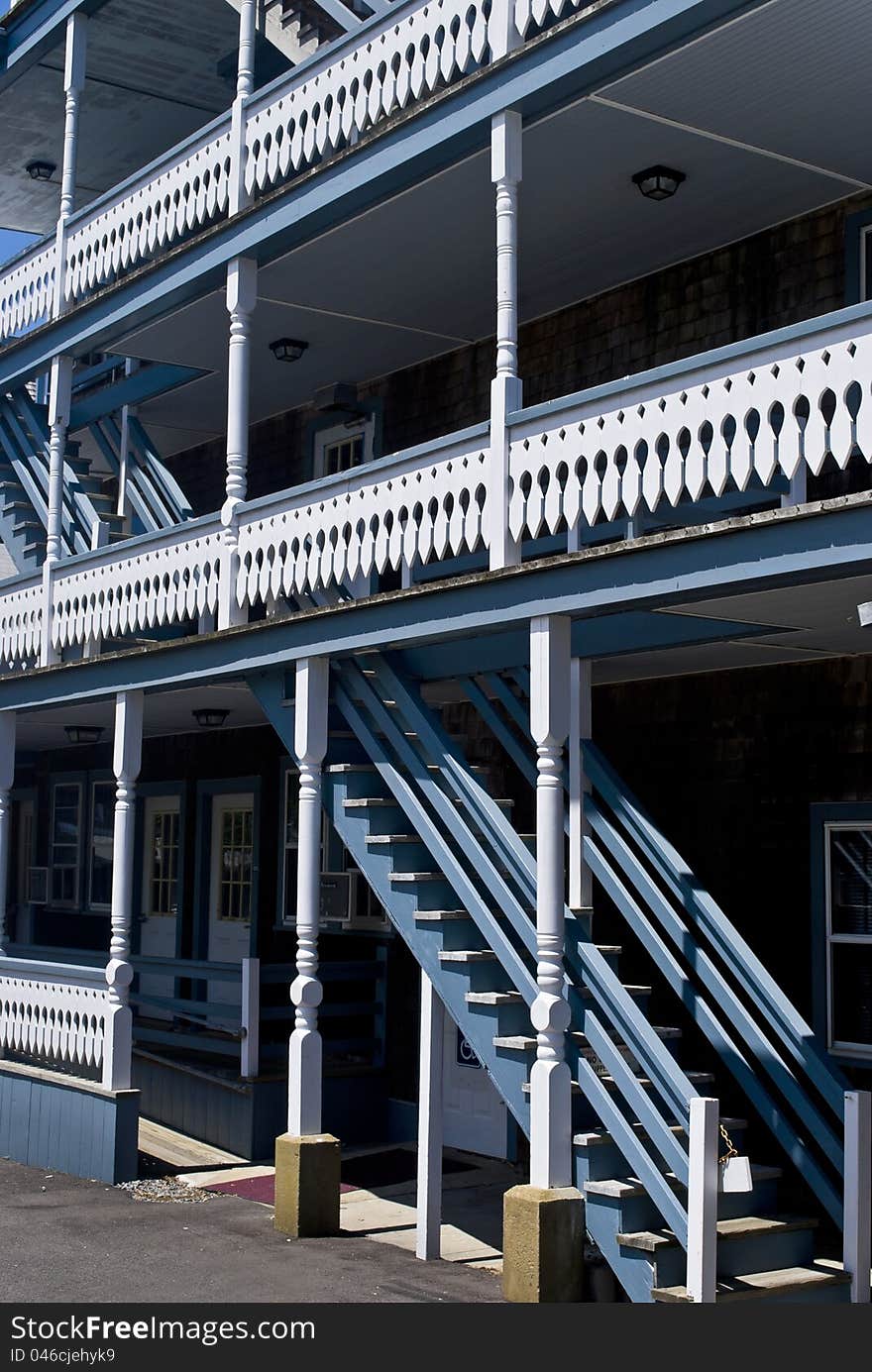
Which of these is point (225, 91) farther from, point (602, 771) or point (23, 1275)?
point (23, 1275)

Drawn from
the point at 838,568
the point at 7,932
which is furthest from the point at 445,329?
the point at 7,932

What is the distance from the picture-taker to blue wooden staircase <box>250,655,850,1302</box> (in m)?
8.70

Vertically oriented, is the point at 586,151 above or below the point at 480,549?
above

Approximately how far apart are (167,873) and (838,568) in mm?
12740

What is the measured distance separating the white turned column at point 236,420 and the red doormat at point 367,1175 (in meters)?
4.32

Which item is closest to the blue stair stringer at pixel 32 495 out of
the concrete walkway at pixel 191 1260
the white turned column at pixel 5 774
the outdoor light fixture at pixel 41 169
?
the white turned column at pixel 5 774

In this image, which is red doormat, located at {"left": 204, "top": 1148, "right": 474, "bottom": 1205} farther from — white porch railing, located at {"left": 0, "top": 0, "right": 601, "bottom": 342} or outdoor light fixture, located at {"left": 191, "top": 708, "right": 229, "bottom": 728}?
white porch railing, located at {"left": 0, "top": 0, "right": 601, "bottom": 342}

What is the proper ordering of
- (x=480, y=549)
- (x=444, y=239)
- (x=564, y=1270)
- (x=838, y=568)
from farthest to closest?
(x=480, y=549) < (x=444, y=239) < (x=564, y=1270) < (x=838, y=568)

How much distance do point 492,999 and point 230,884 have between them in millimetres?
8404

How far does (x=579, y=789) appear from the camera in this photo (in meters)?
10.9

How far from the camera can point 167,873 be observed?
62.5 feet

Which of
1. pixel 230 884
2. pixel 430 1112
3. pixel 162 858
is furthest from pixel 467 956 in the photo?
pixel 162 858

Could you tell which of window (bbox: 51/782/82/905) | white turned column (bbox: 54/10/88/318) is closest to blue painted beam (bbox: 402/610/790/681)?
white turned column (bbox: 54/10/88/318)

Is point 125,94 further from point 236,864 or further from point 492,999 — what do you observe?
point 492,999
